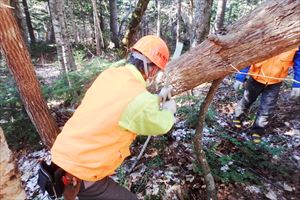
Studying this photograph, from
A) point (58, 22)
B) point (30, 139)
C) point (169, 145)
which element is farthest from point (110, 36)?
point (169, 145)

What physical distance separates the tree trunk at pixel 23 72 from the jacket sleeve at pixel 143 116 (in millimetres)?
1918

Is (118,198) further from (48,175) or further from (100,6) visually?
(100,6)

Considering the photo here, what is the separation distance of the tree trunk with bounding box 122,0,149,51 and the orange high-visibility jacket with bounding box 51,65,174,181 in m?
6.29

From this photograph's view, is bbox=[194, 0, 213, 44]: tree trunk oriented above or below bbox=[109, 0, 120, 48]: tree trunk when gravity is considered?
above

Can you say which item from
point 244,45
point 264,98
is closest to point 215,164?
point 264,98

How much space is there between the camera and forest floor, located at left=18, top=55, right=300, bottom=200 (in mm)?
3691

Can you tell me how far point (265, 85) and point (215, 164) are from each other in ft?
6.37

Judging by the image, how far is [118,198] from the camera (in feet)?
9.36

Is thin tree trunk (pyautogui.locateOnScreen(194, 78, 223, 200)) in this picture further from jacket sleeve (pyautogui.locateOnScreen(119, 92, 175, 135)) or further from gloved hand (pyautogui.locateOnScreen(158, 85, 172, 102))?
jacket sleeve (pyautogui.locateOnScreen(119, 92, 175, 135))

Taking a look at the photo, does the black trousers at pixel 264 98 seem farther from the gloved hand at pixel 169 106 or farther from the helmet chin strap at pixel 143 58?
the helmet chin strap at pixel 143 58

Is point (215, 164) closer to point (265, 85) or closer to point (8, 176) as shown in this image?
point (265, 85)

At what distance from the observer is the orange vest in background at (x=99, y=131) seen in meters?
2.33

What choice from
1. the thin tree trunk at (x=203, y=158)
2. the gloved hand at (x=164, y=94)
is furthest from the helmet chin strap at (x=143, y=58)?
the thin tree trunk at (x=203, y=158)

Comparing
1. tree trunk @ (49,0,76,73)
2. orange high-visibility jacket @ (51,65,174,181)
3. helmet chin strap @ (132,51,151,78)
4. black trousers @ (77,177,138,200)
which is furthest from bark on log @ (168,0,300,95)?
tree trunk @ (49,0,76,73)
